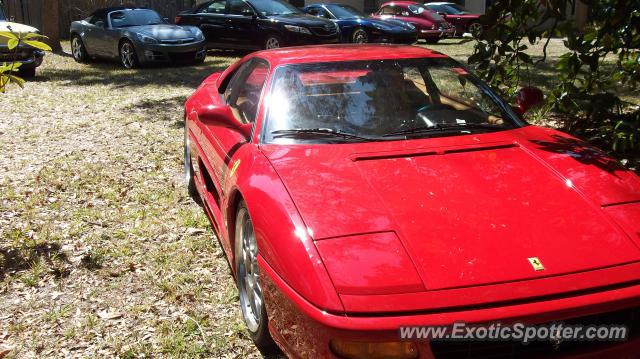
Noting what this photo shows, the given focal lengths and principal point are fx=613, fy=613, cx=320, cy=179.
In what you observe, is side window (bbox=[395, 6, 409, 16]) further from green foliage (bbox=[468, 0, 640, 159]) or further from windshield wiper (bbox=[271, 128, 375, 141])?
windshield wiper (bbox=[271, 128, 375, 141])

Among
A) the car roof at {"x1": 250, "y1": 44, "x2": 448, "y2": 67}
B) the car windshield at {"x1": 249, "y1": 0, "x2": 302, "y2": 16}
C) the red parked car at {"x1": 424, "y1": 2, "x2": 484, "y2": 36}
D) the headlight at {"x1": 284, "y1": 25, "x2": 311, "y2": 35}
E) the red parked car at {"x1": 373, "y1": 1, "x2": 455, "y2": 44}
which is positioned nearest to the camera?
the car roof at {"x1": 250, "y1": 44, "x2": 448, "y2": 67}

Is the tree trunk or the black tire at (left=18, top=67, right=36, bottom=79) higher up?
the tree trunk

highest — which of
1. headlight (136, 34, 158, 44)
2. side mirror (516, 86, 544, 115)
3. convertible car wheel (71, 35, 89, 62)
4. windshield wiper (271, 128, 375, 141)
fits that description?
side mirror (516, 86, 544, 115)

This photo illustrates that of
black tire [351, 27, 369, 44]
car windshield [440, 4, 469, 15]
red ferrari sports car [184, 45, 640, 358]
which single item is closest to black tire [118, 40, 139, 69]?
black tire [351, 27, 369, 44]

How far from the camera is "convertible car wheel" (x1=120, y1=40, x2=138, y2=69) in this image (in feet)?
43.6

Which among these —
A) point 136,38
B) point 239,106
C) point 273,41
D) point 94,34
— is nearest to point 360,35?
point 273,41

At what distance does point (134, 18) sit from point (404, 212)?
1281cm

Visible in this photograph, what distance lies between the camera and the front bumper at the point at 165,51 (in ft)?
42.6

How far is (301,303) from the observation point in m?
2.26

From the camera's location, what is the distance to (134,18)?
13930mm

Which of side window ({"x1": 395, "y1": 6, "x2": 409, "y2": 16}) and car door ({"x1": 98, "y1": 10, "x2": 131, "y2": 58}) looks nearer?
car door ({"x1": 98, "y1": 10, "x2": 131, "y2": 58})

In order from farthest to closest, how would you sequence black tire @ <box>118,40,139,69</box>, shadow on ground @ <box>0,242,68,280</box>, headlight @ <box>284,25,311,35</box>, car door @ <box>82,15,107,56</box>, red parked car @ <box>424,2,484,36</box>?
red parked car @ <box>424,2,484,36</box>, headlight @ <box>284,25,311,35</box>, car door @ <box>82,15,107,56</box>, black tire @ <box>118,40,139,69</box>, shadow on ground @ <box>0,242,68,280</box>

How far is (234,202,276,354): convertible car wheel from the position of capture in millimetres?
2909

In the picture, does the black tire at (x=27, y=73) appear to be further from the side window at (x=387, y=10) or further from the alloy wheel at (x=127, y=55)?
the side window at (x=387, y=10)
